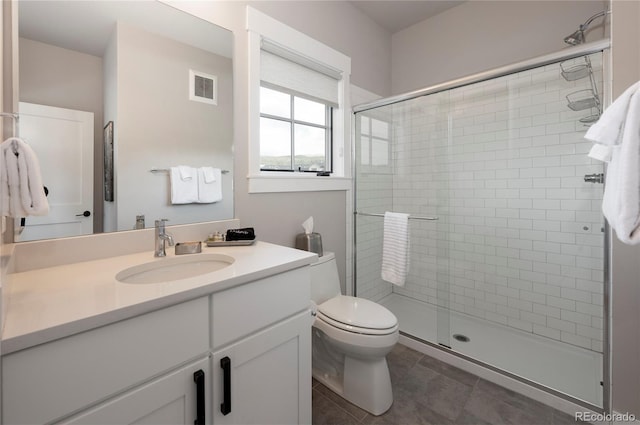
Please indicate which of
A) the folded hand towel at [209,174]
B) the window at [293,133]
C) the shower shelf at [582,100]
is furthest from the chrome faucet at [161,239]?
the shower shelf at [582,100]

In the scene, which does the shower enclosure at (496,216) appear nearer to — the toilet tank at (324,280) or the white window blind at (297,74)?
the white window blind at (297,74)

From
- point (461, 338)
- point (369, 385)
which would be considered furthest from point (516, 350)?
point (369, 385)

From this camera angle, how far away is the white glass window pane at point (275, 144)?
6.18 ft

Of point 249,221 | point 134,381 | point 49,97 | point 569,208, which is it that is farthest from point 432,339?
point 49,97

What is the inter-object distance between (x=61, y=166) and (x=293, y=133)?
134 centimetres

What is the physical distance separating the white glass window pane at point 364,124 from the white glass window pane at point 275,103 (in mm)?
681

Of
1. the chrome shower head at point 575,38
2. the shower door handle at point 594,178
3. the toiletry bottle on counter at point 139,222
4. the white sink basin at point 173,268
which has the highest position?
the chrome shower head at point 575,38

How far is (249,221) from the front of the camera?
1666 millimetres

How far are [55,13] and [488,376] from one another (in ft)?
9.14

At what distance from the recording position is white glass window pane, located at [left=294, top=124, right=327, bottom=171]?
2.12 meters

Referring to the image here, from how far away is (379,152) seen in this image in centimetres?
248

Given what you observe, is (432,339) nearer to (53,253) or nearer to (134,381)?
(134,381)

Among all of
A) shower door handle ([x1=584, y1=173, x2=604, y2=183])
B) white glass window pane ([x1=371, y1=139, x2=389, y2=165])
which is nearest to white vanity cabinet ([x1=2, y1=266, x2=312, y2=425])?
white glass window pane ([x1=371, y1=139, x2=389, y2=165])

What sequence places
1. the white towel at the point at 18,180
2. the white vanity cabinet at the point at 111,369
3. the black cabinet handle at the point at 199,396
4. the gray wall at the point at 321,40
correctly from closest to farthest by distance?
the white vanity cabinet at the point at 111,369 < the white towel at the point at 18,180 < the black cabinet handle at the point at 199,396 < the gray wall at the point at 321,40
